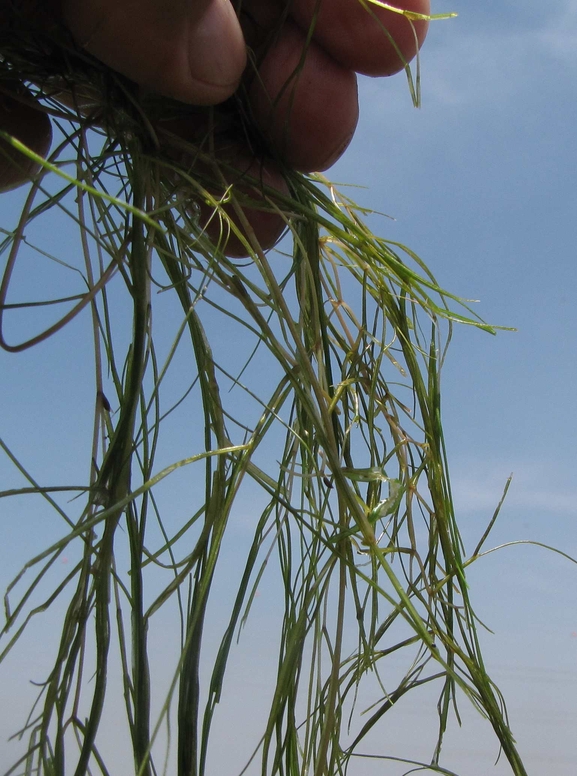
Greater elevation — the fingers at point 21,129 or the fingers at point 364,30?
the fingers at point 364,30

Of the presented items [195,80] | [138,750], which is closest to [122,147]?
[195,80]

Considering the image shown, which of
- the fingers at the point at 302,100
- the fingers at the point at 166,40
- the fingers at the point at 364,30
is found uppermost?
the fingers at the point at 364,30

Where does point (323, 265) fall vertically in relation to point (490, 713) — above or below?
above

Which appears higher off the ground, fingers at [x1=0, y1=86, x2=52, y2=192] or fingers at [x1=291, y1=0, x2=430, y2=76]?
fingers at [x1=291, y1=0, x2=430, y2=76]

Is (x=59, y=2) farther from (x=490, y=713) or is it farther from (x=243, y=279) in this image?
(x=490, y=713)

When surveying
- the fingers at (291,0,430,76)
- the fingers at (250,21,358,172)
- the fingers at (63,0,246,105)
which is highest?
the fingers at (291,0,430,76)
